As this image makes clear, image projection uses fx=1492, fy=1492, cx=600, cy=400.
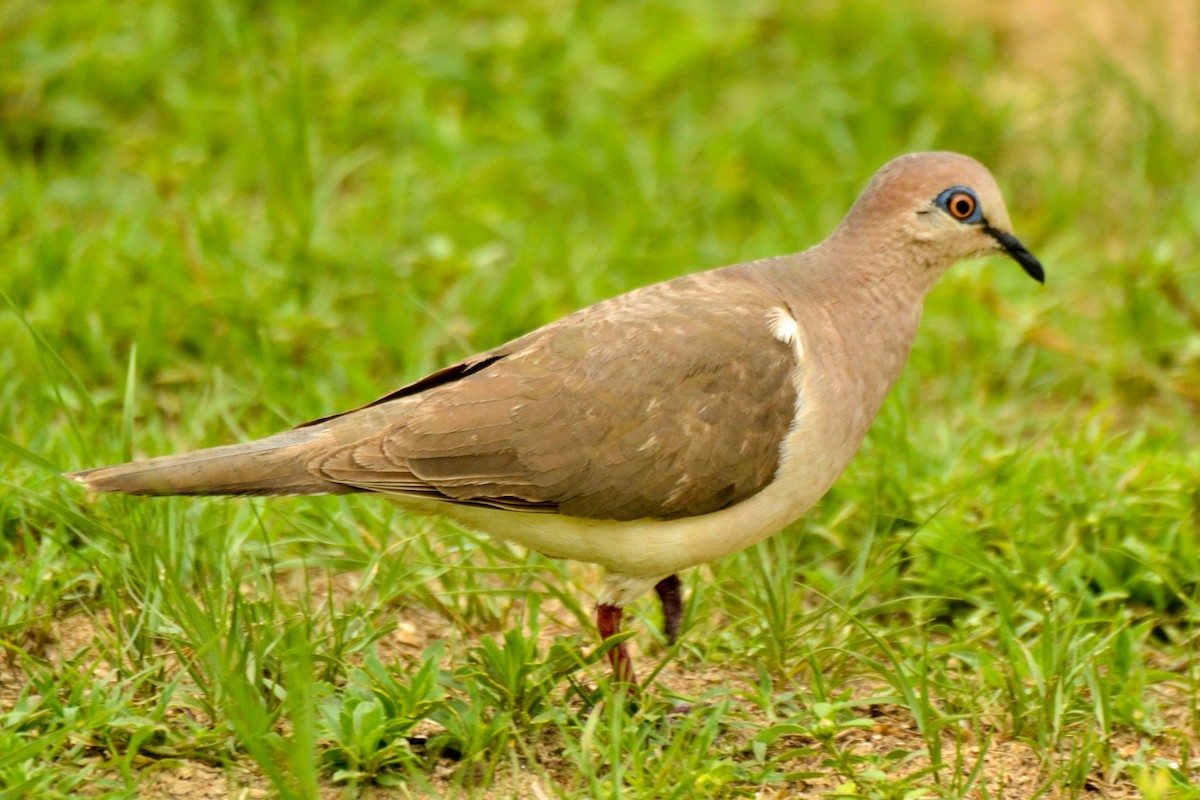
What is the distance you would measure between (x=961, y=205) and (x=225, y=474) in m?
2.09

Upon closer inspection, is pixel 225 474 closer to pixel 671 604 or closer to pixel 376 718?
pixel 376 718

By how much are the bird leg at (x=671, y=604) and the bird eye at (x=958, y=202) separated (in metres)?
1.26

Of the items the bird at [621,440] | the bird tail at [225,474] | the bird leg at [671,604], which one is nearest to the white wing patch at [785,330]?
the bird at [621,440]

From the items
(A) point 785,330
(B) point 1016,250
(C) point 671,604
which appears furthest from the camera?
(B) point 1016,250

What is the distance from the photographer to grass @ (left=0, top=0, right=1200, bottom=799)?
348 cm

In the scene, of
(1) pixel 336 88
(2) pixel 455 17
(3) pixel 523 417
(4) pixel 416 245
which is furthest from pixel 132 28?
(3) pixel 523 417

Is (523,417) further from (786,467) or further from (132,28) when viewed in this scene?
(132,28)

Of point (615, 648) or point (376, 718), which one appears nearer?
point (376, 718)

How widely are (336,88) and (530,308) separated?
1.84m

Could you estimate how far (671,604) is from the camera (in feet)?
13.1

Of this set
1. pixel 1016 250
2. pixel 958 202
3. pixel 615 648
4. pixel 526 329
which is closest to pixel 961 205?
pixel 958 202

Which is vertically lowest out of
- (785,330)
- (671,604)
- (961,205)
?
(671,604)

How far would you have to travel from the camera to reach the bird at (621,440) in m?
3.57

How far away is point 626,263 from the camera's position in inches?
226
